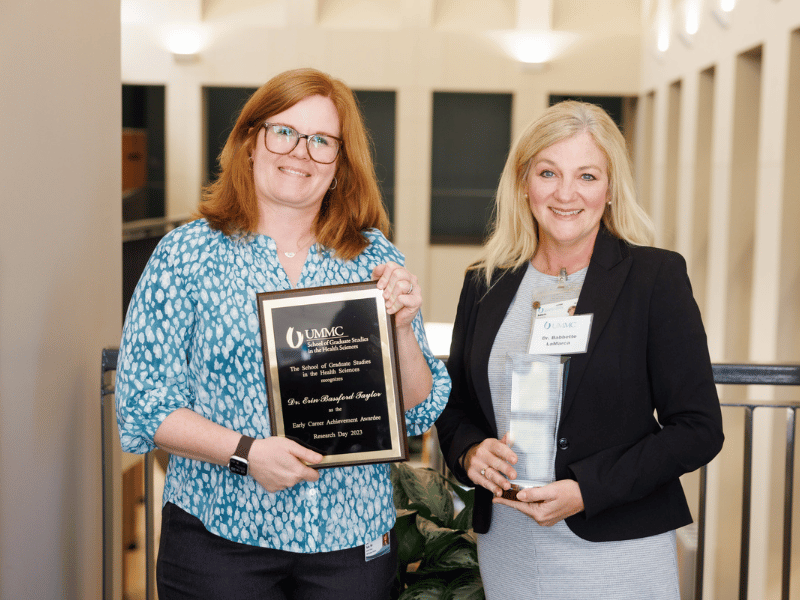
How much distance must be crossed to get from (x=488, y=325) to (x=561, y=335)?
0.79 feet

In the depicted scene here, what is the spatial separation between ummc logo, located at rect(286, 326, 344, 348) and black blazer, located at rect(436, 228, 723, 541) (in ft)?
1.50

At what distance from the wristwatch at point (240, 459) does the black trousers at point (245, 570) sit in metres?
0.18

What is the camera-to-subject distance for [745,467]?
252 centimetres

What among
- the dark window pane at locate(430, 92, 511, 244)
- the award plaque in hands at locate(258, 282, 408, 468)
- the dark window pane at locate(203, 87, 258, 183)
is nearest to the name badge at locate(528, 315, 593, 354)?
the award plaque in hands at locate(258, 282, 408, 468)

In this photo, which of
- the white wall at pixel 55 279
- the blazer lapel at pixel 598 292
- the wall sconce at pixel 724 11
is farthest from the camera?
the wall sconce at pixel 724 11

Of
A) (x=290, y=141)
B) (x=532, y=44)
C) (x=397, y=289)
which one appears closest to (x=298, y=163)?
(x=290, y=141)

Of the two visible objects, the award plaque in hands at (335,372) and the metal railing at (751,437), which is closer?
the award plaque in hands at (335,372)

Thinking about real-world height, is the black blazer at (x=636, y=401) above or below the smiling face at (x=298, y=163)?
below

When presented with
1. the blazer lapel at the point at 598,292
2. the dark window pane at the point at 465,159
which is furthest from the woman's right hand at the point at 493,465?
the dark window pane at the point at 465,159

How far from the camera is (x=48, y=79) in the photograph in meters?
2.40

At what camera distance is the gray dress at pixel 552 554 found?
1685 millimetres

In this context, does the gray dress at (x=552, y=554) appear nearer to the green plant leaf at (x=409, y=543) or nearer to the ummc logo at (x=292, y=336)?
the ummc logo at (x=292, y=336)

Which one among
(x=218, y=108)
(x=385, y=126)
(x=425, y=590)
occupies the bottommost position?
(x=425, y=590)

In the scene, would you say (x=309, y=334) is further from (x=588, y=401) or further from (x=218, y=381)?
(x=588, y=401)
